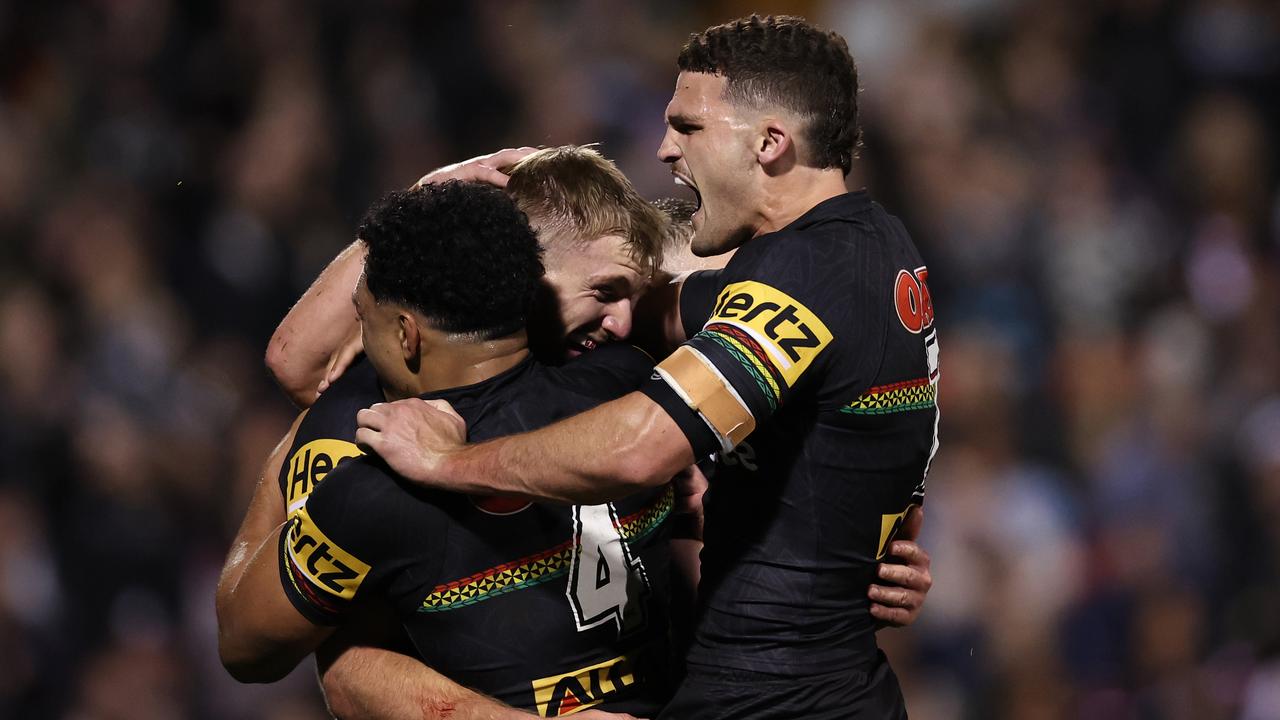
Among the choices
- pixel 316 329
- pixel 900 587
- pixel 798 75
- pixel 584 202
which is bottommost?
pixel 900 587

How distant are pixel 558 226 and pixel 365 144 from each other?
5221 millimetres

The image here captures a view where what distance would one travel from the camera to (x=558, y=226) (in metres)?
2.95

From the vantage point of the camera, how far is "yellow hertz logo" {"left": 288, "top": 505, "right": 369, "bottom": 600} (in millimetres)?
2553

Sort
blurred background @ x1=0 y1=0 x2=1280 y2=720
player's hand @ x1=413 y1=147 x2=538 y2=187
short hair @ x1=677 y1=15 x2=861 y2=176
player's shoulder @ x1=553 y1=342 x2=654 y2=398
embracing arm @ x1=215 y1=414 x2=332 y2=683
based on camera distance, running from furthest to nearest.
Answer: blurred background @ x1=0 y1=0 x2=1280 y2=720, player's hand @ x1=413 y1=147 x2=538 y2=187, short hair @ x1=677 y1=15 x2=861 y2=176, player's shoulder @ x1=553 y1=342 x2=654 y2=398, embracing arm @ x1=215 y1=414 x2=332 y2=683

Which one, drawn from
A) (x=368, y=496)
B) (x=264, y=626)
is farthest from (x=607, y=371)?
(x=264, y=626)

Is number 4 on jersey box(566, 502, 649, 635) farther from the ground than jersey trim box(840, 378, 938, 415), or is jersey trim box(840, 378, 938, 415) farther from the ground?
jersey trim box(840, 378, 938, 415)

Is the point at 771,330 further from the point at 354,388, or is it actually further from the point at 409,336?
the point at 354,388

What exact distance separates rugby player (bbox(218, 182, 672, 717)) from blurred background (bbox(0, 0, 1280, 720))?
364 centimetres

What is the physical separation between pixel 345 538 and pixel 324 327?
2.76ft

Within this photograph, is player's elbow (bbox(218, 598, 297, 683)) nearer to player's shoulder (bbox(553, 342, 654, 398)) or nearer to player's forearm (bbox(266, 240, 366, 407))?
player's forearm (bbox(266, 240, 366, 407))

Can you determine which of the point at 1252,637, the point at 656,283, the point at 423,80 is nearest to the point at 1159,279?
the point at 1252,637

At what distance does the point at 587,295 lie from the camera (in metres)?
2.95

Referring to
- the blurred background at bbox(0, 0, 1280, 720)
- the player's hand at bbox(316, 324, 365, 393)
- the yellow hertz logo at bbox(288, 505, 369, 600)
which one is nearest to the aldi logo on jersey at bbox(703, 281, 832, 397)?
the yellow hertz logo at bbox(288, 505, 369, 600)

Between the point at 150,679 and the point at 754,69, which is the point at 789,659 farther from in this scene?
the point at 150,679
